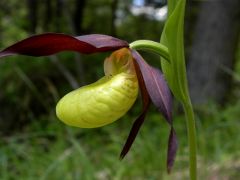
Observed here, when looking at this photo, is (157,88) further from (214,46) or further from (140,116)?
(214,46)

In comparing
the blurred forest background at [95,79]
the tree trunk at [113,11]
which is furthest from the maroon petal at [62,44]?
the tree trunk at [113,11]

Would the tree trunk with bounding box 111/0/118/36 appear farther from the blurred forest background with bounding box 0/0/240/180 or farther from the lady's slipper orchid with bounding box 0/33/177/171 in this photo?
the lady's slipper orchid with bounding box 0/33/177/171

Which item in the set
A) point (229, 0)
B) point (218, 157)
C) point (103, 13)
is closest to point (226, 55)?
point (229, 0)

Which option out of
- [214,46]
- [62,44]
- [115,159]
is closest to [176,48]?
[62,44]

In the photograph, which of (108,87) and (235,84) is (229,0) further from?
(108,87)

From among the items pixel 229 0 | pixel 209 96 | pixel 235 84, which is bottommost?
pixel 235 84

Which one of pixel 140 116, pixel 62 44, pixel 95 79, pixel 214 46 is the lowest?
pixel 95 79

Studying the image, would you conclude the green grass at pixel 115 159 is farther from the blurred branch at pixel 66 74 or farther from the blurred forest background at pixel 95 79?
the blurred branch at pixel 66 74
